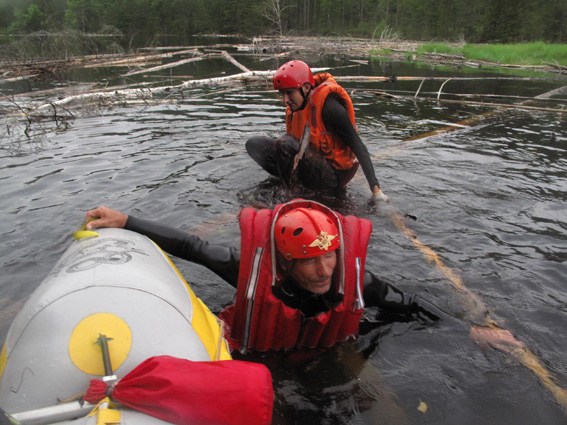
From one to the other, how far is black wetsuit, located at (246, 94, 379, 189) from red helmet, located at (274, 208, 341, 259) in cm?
326

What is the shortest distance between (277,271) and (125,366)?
4.53 ft

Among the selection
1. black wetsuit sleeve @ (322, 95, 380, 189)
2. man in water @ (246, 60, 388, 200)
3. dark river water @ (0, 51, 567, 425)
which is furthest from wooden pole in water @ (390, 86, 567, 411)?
man in water @ (246, 60, 388, 200)

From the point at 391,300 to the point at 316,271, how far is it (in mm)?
975

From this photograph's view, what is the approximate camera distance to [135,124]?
11.2 meters

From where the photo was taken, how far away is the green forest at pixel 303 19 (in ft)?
154

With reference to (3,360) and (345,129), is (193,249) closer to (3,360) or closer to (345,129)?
(3,360)

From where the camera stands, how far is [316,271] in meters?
2.94

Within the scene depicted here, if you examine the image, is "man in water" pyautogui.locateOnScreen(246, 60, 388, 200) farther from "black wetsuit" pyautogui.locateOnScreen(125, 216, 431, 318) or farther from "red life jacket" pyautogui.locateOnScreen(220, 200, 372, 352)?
"red life jacket" pyautogui.locateOnScreen(220, 200, 372, 352)

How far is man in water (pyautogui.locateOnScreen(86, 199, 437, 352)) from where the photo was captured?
2.90 m

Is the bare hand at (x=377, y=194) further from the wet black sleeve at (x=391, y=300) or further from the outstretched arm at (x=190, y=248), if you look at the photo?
the outstretched arm at (x=190, y=248)

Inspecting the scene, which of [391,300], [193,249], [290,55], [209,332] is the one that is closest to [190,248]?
[193,249]

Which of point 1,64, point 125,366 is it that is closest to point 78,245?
point 125,366

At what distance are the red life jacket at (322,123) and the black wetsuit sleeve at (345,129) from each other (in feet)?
0.28

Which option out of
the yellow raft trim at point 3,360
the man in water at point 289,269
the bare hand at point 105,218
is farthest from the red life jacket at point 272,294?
the yellow raft trim at point 3,360
